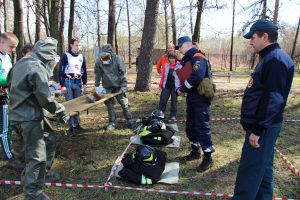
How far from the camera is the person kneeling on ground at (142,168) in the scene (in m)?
4.03

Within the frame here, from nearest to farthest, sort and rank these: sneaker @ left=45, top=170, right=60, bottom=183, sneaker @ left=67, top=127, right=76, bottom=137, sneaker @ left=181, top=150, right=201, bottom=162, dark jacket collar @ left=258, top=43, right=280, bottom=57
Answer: dark jacket collar @ left=258, top=43, right=280, bottom=57, sneaker @ left=45, top=170, right=60, bottom=183, sneaker @ left=181, top=150, right=201, bottom=162, sneaker @ left=67, top=127, right=76, bottom=137

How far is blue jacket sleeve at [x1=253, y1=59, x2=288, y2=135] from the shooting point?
271 centimetres

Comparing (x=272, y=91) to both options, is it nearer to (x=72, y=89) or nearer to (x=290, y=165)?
(x=290, y=165)

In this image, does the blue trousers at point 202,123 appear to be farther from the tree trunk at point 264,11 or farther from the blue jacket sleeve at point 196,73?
the tree trunk at point 264,11

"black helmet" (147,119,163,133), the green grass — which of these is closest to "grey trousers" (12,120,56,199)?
the green grass

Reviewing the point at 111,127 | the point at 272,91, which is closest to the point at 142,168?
the point at 272,91

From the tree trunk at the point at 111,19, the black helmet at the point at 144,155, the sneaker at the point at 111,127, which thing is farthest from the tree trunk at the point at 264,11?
the black helmet at the point at 144,155

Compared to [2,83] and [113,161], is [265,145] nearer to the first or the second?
[113,161]

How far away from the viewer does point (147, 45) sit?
10742 millimetres

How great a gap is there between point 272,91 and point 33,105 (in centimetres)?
262

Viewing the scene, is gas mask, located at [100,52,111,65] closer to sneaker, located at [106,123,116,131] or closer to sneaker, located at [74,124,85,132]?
sneaker, located at [106,123,116,131]

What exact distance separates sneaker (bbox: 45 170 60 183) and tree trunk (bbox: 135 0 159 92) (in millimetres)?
7140

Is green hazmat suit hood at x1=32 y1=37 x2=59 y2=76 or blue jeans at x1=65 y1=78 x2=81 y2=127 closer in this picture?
green hazmat suit hood at x1=32 y1=37 x2=59 y2=76

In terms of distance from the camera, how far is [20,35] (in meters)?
9.25
